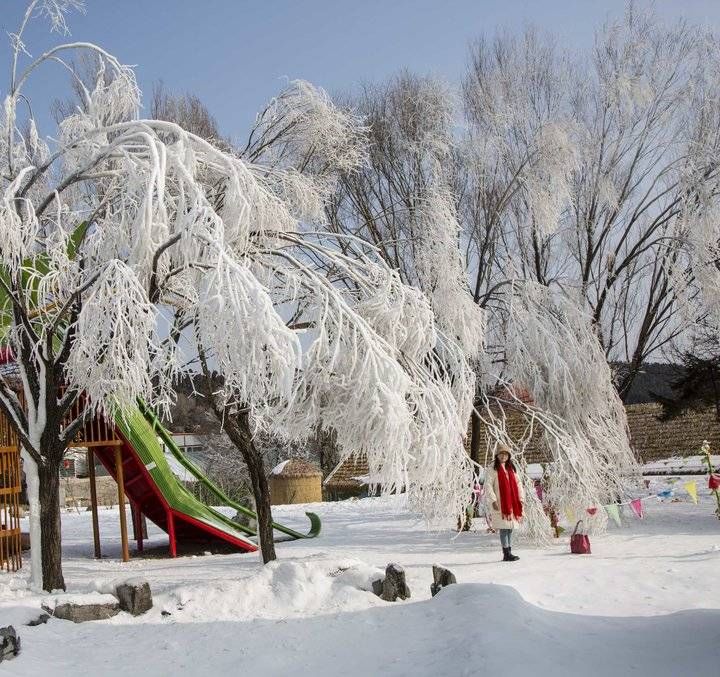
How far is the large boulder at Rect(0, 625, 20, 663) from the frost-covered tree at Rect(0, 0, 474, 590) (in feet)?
5.99

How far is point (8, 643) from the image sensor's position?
5848mm

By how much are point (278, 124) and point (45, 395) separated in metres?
4.69

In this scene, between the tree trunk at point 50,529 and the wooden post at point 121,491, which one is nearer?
the tree trunk at point 50,529

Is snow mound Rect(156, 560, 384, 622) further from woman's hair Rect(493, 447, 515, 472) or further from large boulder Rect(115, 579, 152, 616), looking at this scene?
woman's hair Rect(493, 447, 515, 472)

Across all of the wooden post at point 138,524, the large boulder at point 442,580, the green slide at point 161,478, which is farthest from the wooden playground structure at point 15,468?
the large boulder at point 442,580

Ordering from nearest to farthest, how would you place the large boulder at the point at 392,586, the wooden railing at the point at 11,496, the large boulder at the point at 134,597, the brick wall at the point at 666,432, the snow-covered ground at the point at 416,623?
the snow-covered ground at the point at 416,623 < the large boulder at the point at 134,597 < the large boulder at the point at 392,586 < the wooden railing at the point at 11,496 < the brick wall at the point at 666,432

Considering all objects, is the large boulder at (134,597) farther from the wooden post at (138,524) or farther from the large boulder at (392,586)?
the wooden post at (138,524)

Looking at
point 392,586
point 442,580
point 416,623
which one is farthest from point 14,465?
point 416,623

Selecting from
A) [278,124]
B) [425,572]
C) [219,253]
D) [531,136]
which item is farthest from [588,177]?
[219,253]

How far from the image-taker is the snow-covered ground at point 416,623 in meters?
5.39

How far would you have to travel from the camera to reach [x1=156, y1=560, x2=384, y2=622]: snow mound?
6941 millimetres

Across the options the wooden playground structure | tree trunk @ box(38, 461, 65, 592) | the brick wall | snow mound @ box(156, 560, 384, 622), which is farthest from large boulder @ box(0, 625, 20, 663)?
the brick wall

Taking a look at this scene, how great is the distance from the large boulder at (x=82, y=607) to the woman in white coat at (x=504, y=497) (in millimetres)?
4331

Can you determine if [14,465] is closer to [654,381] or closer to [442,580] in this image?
[442,580]
